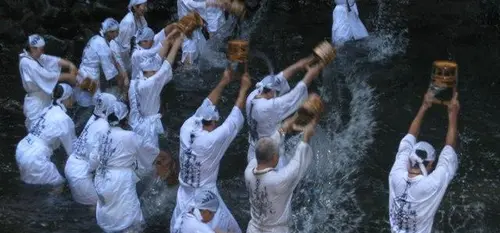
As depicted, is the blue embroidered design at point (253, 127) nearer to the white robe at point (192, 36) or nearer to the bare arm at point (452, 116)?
the bare arm at point (452, 116)

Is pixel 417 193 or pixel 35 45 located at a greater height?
pixel 35 45

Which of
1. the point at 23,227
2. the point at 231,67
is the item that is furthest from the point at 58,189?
the point at 231,67

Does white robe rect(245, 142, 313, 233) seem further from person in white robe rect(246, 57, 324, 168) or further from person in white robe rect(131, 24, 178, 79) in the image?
person in white robe rect(131, 24, 178, 79)

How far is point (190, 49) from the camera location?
12516 mm

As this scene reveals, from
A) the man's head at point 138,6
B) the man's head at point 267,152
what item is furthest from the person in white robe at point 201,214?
the man's head at point 138,6

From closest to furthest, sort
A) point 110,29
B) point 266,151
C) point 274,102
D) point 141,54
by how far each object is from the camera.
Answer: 1. point 266,151
2. point 274,102
3. point 141,54
4. point 110,29

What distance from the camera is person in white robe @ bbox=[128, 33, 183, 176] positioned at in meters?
8.90

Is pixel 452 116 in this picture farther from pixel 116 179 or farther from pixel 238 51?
pixel 116 179

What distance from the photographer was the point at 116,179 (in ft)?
25.8

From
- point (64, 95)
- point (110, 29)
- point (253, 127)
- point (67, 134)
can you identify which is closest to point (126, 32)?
point (110, 29)

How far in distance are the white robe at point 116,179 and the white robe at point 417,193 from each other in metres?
2.70

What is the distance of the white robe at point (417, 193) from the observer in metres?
6.45

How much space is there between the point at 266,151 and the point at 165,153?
2.91 metres

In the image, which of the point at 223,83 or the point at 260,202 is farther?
the point at 223,83
